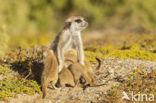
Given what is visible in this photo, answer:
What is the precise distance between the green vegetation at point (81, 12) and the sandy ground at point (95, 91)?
69.3 ft

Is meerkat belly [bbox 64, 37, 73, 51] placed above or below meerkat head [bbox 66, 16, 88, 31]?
below

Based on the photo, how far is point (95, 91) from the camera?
6.43m

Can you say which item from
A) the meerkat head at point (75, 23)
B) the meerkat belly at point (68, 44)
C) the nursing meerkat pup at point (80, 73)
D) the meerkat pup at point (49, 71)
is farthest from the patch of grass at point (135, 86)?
the meerkat head at point (75, 23)

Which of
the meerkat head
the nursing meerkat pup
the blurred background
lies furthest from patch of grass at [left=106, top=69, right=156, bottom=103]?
the blurred background

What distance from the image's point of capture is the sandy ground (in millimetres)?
6223

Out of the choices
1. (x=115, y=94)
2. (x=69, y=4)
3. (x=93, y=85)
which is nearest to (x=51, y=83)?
(x=93, y=85)

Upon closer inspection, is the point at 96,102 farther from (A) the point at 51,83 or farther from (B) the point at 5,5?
(B) the point at 5,5

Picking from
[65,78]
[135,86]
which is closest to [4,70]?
[65,78]

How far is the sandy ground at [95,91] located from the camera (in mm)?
6223

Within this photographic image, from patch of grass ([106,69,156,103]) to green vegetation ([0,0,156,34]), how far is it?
2184cm

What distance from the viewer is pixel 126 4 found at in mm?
32469

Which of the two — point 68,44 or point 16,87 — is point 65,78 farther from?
point 16,87

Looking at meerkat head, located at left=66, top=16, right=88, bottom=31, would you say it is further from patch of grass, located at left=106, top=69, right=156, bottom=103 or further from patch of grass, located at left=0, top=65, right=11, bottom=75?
patch of grass, located at left=0, top=65, right=11, bottom=75

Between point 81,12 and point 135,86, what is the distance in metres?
29.0
